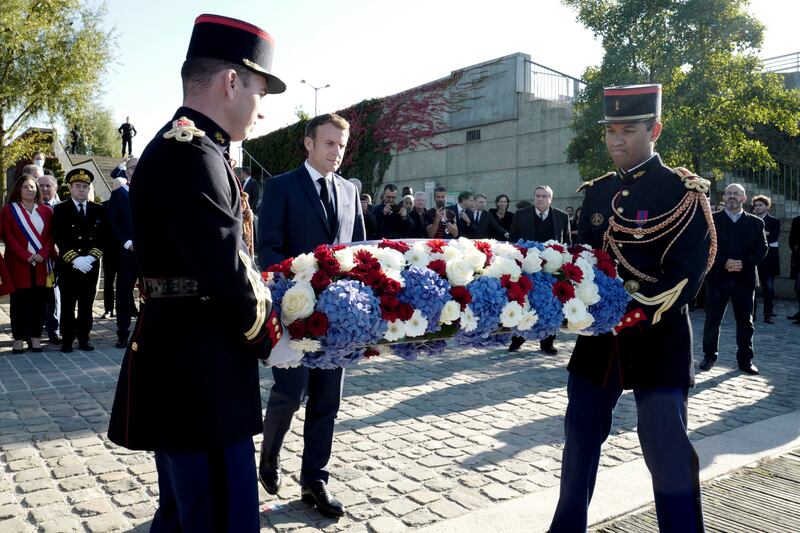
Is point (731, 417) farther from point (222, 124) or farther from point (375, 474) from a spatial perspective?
point (222, 124)

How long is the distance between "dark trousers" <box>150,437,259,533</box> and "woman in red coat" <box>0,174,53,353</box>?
7612 mm

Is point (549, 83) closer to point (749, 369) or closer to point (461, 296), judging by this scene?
point (749, 369)

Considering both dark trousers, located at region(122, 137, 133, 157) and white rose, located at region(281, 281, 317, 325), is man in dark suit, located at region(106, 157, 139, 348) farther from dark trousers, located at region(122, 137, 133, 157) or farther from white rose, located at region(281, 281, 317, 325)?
dark trousers, located at region(122, 137, 133, 157)

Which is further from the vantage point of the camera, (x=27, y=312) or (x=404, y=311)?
(x=27, y=312)

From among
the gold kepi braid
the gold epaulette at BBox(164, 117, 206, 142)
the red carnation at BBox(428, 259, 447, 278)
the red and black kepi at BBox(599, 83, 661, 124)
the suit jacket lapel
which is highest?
the red and black kepi at BBox(599, 83, 661, 124)

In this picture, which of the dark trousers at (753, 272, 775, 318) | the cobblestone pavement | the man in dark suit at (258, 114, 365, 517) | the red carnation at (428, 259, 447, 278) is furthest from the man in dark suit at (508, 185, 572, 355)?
the red carnation at (428, 259, 447, 278)

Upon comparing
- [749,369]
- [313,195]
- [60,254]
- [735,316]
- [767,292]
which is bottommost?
[749,369]

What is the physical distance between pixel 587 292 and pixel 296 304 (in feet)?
4.27

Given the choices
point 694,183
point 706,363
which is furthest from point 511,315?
point 706,363

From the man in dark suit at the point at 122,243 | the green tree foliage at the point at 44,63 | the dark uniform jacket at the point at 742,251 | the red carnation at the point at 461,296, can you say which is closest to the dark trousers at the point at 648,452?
the red carnation at the point at 461,296

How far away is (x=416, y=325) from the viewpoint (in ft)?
8.30

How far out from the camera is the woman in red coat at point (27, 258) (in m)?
8.59

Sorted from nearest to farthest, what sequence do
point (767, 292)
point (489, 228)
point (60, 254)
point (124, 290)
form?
1. point (60, 254)
2. point (124, 290)
3. point (489, 228)
4. point (767, 292)

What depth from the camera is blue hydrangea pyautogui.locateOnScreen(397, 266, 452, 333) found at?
8.38 ft
